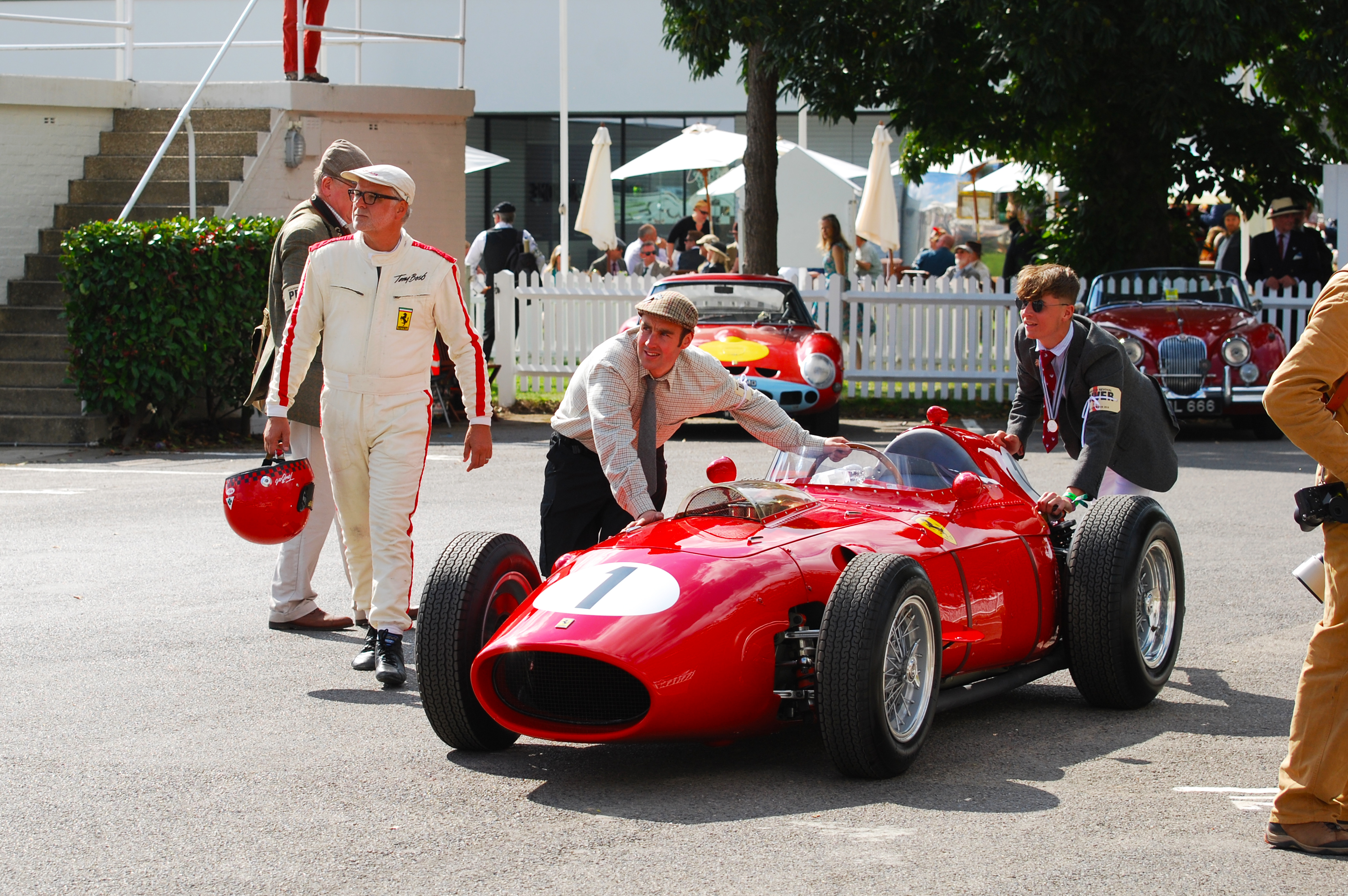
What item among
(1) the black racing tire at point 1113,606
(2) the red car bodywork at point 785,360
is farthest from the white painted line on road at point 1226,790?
(2) the red car bodywork at point 785,360

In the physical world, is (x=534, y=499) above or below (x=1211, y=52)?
below

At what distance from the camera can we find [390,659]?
247 inches

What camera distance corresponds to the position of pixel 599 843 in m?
4.34

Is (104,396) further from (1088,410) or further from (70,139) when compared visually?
(1088,410)

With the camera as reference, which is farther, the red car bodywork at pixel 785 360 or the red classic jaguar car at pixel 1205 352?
the red classic jaguar car at pixel 1205 352

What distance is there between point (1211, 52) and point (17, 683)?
12.4m

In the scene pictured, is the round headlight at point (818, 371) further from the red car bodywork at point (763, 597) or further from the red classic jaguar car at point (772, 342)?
the red car bodywork at point (763, 597)

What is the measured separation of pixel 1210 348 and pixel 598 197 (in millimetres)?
12077

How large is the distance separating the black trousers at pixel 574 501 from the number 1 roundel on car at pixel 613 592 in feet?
4.14

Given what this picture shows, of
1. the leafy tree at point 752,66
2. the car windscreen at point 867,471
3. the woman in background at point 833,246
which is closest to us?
the car windscreen at point 867,471

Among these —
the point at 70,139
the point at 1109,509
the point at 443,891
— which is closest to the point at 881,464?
the point at 1109,509

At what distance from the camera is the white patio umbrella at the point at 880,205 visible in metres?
22.8

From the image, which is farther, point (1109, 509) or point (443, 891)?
point (1109, 509)

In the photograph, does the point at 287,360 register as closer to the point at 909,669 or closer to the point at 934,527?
the point at 934,527
